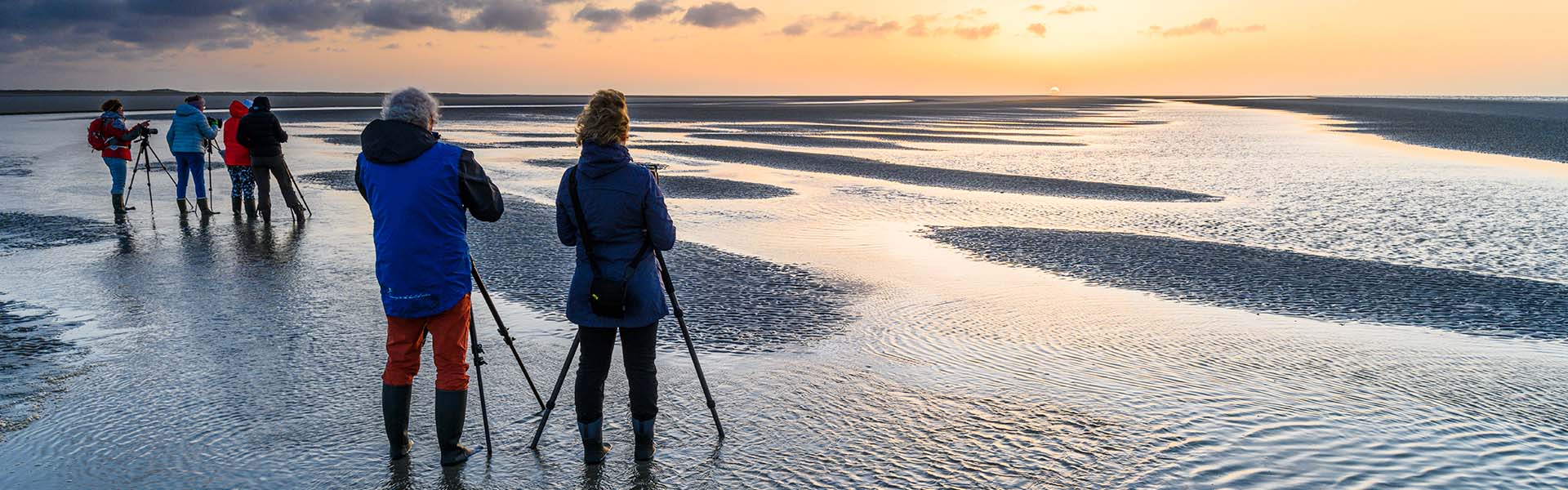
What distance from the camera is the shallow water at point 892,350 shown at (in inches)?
198

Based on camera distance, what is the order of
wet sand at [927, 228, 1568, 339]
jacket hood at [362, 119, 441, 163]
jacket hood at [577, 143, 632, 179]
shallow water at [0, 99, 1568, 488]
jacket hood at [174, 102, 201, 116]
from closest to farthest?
jacket hood at [362, 119, 441, 163] < jacket hood at [577, 143, 632, 179] < shallow water at [0, 99, 1568, 488] < wet sand at [927, 228, 1568, 339] < jacket hood at [174, 102, 201, 116]

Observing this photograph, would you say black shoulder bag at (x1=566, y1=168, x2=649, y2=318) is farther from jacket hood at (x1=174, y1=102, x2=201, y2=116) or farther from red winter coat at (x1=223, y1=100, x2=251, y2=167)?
jacket hood at (x1=174, y1=102, x2=201, y2=116)

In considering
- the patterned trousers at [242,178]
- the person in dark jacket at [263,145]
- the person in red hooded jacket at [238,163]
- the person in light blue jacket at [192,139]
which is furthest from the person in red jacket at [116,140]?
the person in dark jacket at [263,145]

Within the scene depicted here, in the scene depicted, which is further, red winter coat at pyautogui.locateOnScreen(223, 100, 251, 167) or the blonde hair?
red winter coat at pyautogui.locateOnScreen(223, 100, 251, 167)

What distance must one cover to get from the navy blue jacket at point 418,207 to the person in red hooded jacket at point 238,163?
33.7 ft

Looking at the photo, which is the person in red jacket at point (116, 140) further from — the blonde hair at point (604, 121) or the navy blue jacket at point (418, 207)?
the blonde hair at point (604, 121)

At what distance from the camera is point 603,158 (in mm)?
4684

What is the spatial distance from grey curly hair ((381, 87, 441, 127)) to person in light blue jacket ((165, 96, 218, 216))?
10.8 m

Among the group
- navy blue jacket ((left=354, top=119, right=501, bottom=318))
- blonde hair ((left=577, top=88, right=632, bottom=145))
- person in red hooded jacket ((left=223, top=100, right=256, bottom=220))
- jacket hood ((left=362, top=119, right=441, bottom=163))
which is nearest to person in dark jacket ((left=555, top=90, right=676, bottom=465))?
blonde hair ((left=577, top=88, right=632, bottom=145))

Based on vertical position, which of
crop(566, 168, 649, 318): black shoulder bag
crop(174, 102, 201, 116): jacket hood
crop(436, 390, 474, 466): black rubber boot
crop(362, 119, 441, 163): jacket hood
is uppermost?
crop(362, 119, 441, 163): jacket hood

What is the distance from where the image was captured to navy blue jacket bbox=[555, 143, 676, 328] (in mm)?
4711

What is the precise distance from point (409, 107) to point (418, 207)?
43 cm

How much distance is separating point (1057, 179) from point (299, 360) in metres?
16.1

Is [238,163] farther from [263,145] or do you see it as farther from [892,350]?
[892,350]
